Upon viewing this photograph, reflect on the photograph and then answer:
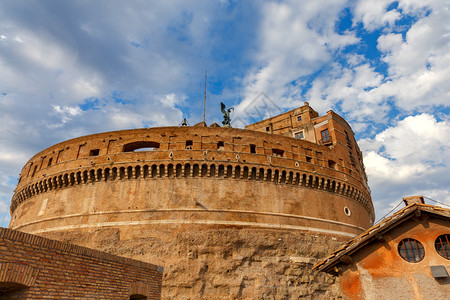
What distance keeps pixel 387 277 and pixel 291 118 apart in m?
20.9

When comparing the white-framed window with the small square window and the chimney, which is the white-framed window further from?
the chimney

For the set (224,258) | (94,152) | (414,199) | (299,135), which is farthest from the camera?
(299,135)

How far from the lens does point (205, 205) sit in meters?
17.2

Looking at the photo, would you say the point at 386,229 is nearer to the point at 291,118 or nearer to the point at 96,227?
the point at 96,227

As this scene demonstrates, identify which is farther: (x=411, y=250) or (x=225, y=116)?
(x=225, y=116)

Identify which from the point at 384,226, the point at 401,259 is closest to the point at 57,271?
the point at 384,226

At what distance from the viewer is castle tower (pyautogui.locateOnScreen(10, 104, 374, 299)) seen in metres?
15.5

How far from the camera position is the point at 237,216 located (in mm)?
17125

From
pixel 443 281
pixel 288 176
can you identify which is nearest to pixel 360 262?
pixel 443 281

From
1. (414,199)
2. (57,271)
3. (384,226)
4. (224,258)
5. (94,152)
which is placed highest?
(94,152)

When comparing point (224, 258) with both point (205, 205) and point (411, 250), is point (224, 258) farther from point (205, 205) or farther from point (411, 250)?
point (411, 250)

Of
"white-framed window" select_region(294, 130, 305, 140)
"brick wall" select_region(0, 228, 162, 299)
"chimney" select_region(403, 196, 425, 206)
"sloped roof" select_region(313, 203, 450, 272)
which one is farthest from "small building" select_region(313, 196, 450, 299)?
"white-framed window" select_region(294, 130, 305, 140)

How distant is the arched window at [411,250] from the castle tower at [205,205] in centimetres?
836

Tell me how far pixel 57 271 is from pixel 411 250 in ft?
29.3
